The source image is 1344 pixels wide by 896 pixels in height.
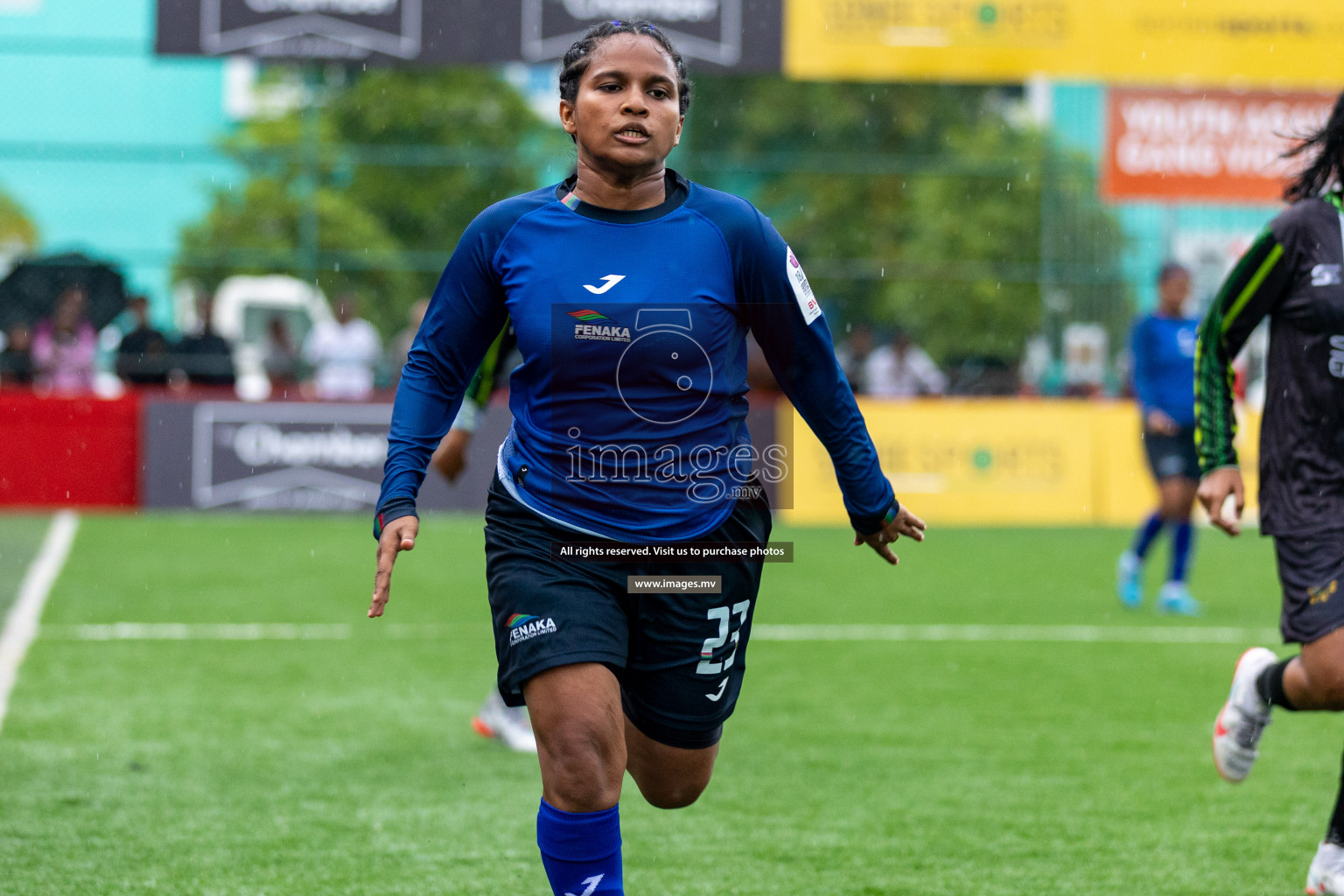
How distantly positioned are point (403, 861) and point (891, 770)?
210cm


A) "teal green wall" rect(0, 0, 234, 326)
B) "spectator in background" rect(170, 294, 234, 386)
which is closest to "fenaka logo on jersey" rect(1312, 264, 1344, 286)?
"spectator in background" rect(170, 294, 234, 386)

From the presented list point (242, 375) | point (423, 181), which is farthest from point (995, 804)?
point (423, 181)

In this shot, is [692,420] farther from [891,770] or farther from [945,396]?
[945,396]

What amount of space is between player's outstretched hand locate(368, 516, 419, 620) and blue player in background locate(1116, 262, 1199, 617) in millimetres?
8305

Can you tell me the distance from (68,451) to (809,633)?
383 inches

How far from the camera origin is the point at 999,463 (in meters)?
17.4

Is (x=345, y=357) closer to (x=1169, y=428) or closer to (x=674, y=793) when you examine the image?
(x=1169, y=428)

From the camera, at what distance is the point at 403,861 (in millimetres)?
5016

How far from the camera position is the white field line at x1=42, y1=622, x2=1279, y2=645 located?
9.50 meters

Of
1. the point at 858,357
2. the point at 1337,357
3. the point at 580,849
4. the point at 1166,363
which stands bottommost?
the point at 858,357

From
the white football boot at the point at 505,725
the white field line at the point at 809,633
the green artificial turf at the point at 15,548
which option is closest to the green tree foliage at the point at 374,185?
the green artificial turf at the point at 15,548

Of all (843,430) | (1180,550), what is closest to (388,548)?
(843,430)

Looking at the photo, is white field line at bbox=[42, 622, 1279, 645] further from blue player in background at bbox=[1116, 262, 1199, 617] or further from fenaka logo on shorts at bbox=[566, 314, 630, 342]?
fenaka logo on shorts at bbox=[566, 314, 630, 342]

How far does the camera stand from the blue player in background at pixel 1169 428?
11109 mm
